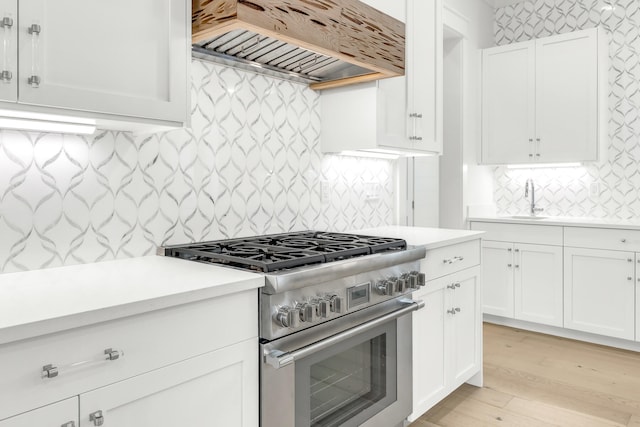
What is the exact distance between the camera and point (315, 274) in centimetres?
→ 157

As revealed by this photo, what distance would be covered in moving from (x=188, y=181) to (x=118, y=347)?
965mm

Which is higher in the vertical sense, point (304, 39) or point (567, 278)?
point (304, 39)

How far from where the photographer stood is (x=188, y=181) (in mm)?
1992

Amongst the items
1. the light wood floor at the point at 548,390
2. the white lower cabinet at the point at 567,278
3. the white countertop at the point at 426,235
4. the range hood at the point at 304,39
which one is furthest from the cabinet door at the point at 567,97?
the range hood at the point at 304,39

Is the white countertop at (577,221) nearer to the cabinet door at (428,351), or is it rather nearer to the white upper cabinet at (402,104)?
the white upper cabinet at (402,104)

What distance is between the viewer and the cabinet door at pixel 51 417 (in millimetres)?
991

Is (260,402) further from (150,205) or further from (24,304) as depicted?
(150,205)

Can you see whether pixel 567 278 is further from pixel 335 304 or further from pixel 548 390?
pixel 335 304

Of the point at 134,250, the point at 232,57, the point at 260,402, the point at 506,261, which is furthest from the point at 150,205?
the point at 506,261

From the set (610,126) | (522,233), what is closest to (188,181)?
(522,233)

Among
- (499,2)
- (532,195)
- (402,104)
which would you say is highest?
(499,2)

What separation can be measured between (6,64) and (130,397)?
0.88 meters

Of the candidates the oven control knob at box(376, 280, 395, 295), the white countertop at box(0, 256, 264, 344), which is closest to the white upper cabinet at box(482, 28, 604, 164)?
the oven control knob at box(376, 280, 395, 295)

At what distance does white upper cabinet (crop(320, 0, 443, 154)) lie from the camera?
239cm
